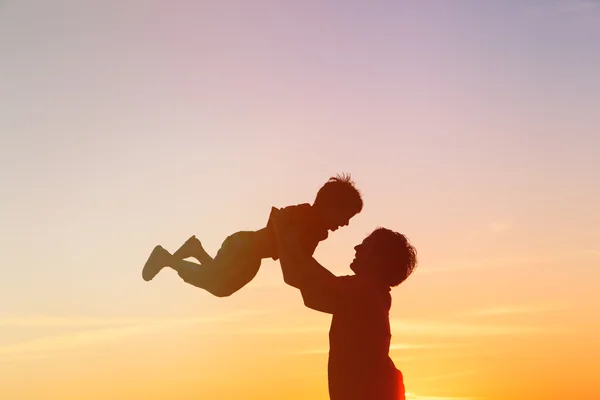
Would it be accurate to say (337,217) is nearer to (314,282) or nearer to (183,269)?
(314,282)

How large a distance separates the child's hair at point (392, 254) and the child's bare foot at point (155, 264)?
4313 mm

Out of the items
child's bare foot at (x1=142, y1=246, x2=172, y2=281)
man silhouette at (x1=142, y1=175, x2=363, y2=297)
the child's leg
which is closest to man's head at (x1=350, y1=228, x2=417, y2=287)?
man silhouette at (x1=142, y1=175, x2=363, y2=297)

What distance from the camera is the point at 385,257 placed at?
27.9 ft

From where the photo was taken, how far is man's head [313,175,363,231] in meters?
10.1

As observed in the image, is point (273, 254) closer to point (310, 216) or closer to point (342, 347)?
point (310, 216)

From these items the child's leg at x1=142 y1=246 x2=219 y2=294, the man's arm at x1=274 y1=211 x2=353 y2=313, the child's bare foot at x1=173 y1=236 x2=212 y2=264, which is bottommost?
the man's arm at x1=274 y1=211 x2=353 y2=313

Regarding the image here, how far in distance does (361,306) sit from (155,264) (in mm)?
4580

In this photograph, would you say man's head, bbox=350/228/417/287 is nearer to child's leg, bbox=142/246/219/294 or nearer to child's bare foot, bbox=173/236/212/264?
child's leg, bbox=142/246/219/294

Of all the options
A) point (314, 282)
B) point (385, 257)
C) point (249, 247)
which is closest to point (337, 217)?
point (249, 247)

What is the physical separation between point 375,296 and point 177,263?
4.21 meters

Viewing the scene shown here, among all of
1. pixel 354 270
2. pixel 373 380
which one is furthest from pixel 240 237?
pixel 373 380

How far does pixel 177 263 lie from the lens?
11617mm

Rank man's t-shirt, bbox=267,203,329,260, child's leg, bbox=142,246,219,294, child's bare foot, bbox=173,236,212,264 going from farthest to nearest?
child's bare foot, bbox=173,236,212,264 → child's leg, bbox=142,246,219,294 → man's t-shirt, bbox=267,203,329,260

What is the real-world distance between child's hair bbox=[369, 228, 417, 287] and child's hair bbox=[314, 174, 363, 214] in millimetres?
1539
